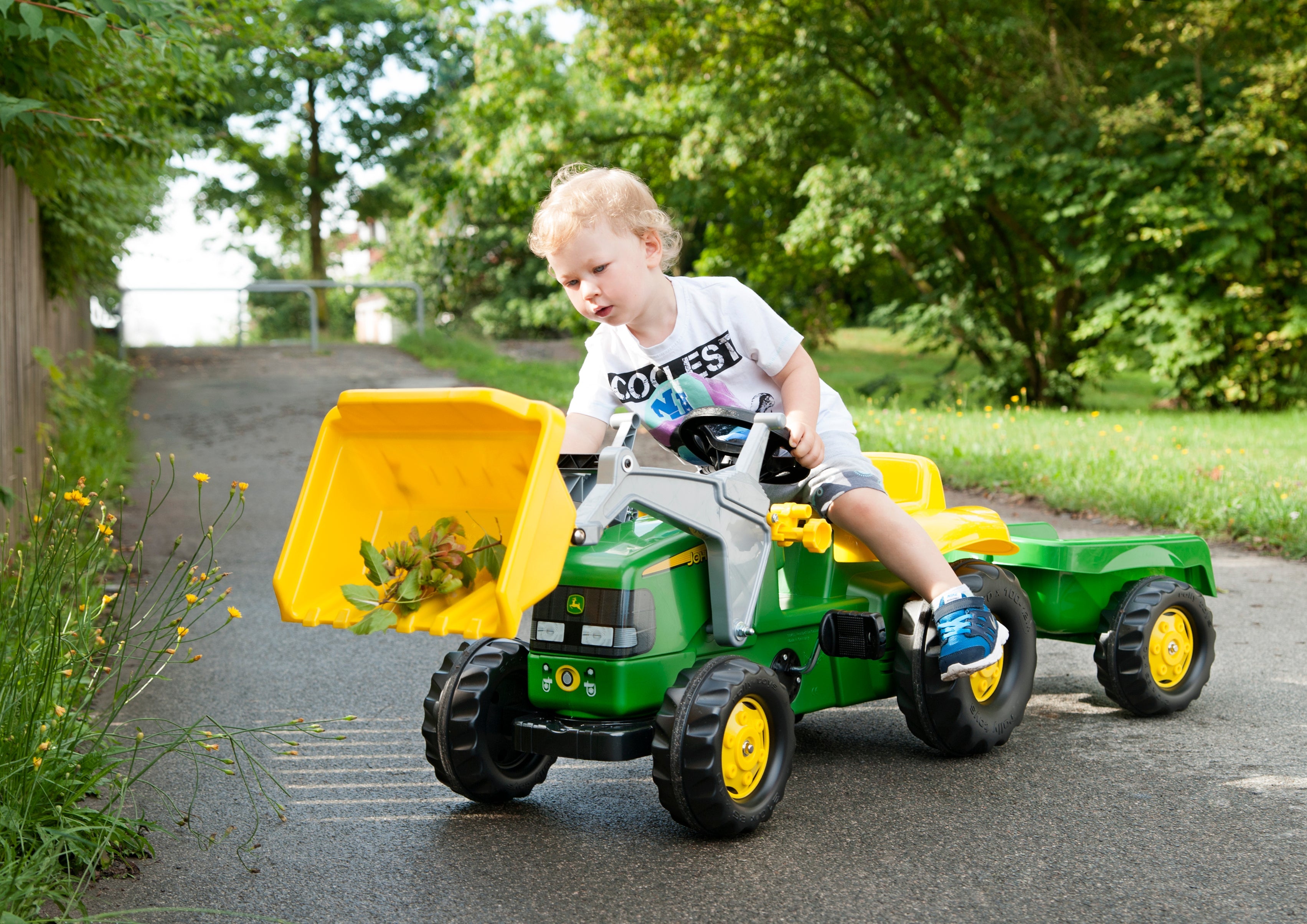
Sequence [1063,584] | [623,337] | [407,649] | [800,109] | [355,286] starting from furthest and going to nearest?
[355,286], [800,109], [407,649], [1063,584], [623,337]

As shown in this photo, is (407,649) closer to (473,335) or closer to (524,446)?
(524,446)

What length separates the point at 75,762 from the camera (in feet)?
8.77

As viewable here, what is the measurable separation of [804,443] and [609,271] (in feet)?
2.21

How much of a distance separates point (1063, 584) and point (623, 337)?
5.51 ft

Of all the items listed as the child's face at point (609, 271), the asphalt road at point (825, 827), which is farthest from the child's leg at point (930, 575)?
the child's face at point (609, 271)

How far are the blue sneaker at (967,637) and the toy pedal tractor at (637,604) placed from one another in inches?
4.6

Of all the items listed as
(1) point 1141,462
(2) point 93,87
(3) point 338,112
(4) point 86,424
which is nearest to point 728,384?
(2) point 93,87

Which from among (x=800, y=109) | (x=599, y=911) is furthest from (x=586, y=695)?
(x=800, y=109)

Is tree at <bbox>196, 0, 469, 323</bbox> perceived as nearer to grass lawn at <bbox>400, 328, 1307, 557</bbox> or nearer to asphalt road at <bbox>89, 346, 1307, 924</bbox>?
grass lawn at <bbox>400, 328, 1307, 557</bbox>

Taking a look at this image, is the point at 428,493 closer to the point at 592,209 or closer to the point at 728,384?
the point at 592,209

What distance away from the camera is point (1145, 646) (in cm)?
377

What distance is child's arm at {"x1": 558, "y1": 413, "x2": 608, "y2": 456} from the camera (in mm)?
3426

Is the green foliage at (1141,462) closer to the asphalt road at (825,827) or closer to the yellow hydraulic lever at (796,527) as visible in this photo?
the asphalt road at (825,827)

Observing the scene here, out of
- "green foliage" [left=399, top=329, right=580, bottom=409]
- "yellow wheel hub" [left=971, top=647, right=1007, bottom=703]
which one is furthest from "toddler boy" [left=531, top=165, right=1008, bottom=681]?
"green foliage" [left=399, top=329, right=580, bottom=409]
